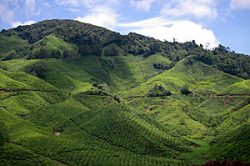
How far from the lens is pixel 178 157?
18475 cm

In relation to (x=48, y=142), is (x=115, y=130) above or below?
above

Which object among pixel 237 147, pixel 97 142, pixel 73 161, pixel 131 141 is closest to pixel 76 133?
pixel 97 142

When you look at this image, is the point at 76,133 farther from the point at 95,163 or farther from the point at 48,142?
the point at 95,163

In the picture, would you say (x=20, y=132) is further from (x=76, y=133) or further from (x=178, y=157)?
(x=178, y=157)

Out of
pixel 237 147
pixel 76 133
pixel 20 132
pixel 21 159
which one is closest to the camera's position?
pixel 21 159

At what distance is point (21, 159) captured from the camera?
15225 centimetres

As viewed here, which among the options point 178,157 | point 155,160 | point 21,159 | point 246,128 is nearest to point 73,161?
point 21,159

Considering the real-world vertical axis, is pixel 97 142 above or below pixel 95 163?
above

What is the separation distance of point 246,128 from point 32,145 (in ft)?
303

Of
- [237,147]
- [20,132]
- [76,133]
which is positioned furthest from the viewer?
[76,133]

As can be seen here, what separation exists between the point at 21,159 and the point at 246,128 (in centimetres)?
9708

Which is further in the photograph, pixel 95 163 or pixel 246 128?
pixel 246 128

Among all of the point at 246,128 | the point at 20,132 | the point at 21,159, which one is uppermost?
the point at 246,128

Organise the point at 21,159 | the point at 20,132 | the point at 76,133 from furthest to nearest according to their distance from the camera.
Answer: the point at 76,133 → the point at 20,132 → the point at 21,159
